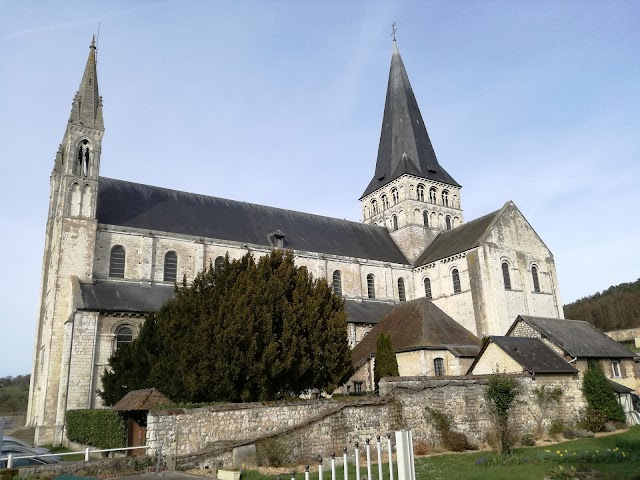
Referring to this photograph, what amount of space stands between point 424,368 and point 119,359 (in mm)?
13199

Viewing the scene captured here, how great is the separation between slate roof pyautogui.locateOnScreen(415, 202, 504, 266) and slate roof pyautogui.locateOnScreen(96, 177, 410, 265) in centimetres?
211

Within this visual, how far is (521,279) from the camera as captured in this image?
33.2 meters

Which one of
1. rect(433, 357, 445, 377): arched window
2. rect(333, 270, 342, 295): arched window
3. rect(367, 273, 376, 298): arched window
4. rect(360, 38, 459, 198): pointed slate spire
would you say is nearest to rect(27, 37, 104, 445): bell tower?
rect(333, 270, 342, 295): arched window

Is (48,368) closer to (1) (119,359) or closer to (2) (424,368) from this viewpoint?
(1) (119,359)

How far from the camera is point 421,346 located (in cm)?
2394

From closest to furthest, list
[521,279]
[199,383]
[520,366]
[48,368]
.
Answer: [199,383] → [520,366] → [48,368] → [521,279]

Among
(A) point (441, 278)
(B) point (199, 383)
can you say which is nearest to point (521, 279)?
(A) point (441, 278)

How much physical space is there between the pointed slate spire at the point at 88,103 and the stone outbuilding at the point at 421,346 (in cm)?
1878

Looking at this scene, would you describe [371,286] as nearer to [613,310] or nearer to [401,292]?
[401,292]

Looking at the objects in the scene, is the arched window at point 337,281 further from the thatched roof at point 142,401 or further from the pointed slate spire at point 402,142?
the thatched roof at point 142,401

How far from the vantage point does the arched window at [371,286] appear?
3525 centimetres

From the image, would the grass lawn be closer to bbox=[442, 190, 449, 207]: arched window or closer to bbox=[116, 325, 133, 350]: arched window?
bbox=[116, 325, 133, 350]: arched window

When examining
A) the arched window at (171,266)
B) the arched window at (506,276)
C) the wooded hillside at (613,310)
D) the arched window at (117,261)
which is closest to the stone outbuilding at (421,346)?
the arched window at (506,276)

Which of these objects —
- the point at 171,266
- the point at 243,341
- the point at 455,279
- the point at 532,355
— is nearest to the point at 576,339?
the point at 532,355
